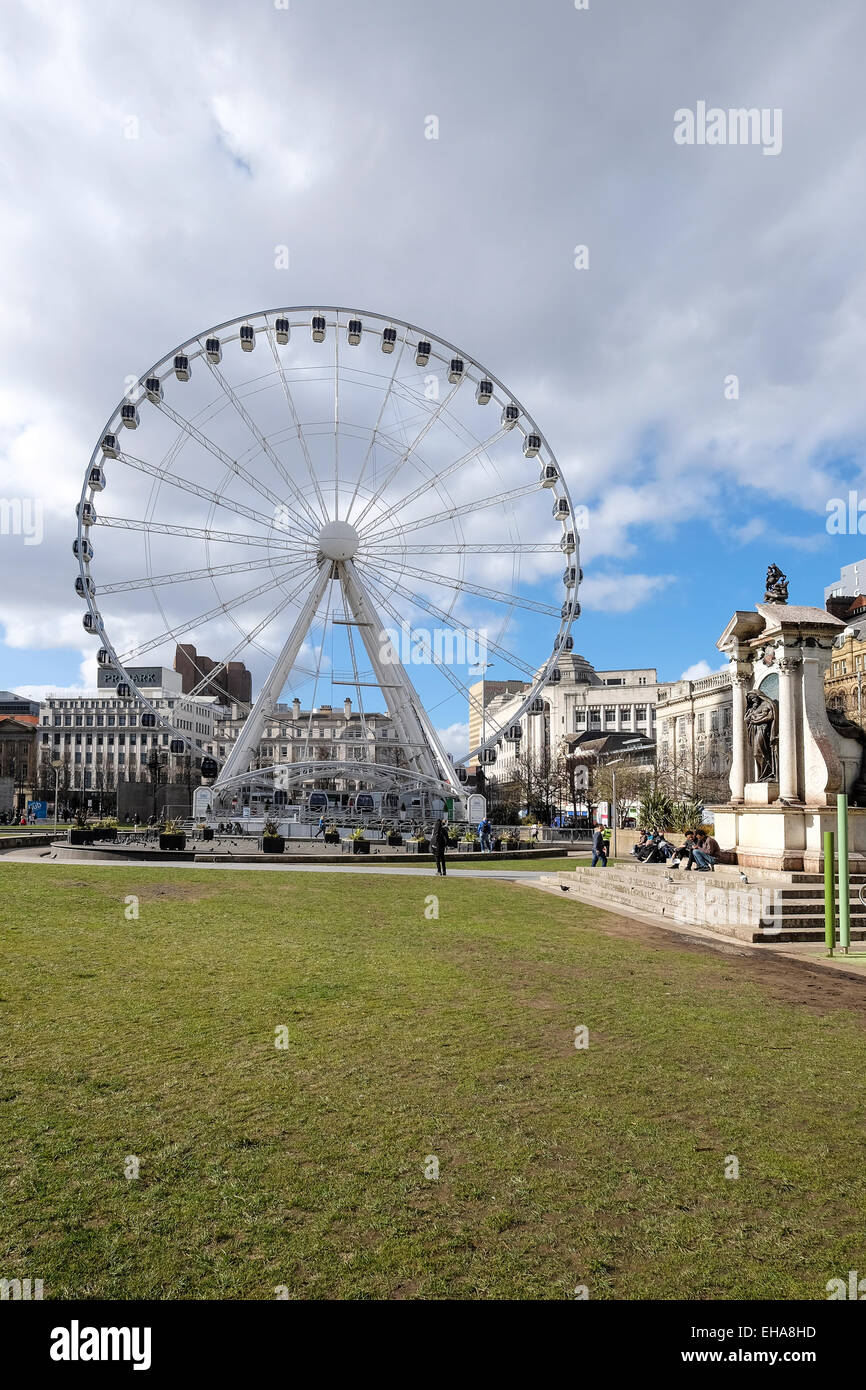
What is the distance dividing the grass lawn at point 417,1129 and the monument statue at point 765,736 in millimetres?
9543

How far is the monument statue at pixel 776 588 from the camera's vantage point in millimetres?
20706

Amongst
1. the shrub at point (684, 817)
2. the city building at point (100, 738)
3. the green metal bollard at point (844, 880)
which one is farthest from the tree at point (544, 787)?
the city building at point (100, 738)

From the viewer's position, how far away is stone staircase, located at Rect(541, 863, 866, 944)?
15.3 m

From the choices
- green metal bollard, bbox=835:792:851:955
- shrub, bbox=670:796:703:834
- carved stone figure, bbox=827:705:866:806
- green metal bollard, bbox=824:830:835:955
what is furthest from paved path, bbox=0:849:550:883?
green metal bollard, bbox=835:792:851:955

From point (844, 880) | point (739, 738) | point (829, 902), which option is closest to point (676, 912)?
point (829, 902)

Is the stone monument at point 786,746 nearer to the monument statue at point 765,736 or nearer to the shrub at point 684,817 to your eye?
the monument statue at point 765,736

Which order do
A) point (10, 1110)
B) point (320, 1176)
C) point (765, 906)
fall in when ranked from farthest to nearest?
point (765, 906) → point (10, 1110) → point (320, 1176)

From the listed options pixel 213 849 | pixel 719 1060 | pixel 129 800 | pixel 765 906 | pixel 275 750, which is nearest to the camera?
pixel 719 1060

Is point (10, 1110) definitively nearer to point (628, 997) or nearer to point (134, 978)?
point (134, 978)

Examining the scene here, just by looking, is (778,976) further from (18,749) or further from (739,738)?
(18,749)

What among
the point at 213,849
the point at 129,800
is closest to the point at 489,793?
the point at 129,800

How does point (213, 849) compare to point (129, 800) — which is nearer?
point (213, 849)
